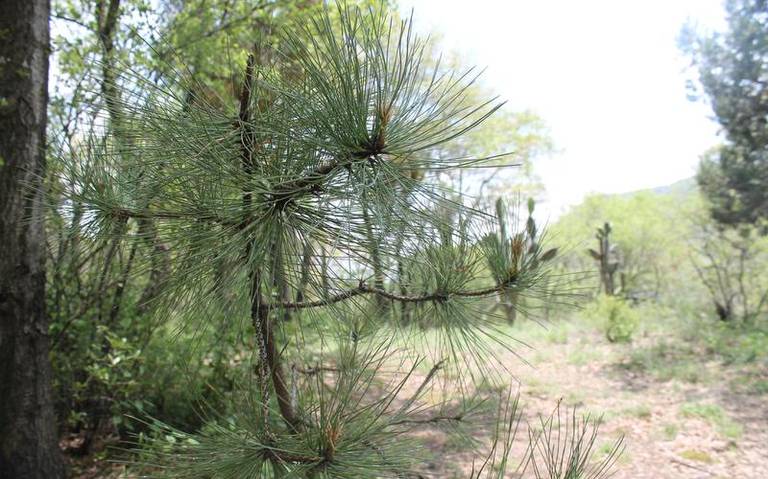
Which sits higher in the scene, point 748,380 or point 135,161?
point 135,161

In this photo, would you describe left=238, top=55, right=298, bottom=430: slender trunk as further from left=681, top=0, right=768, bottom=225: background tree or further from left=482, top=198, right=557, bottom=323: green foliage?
left=681, top=0, right=768, bottom=225: background tree

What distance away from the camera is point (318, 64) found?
897mm

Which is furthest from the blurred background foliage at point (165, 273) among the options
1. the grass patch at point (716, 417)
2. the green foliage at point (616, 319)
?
the grass patch at point (716, 417)

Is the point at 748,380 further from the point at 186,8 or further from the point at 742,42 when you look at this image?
the point at 186,8

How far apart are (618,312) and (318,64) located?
771 centimetres

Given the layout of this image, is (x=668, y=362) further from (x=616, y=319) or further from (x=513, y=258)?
(x=513, y=258)

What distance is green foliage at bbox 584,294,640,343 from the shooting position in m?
7.55

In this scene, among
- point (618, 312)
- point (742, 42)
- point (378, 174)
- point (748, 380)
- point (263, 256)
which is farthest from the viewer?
point (618, 312)

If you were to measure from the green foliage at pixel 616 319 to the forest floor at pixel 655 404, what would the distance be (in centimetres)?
15

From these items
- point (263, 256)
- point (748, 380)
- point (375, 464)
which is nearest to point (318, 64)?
point (263, 256)

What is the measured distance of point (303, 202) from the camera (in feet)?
3.25

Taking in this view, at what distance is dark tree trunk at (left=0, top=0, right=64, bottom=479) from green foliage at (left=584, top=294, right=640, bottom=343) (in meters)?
6.81

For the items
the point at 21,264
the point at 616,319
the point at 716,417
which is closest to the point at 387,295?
the point at 21,264

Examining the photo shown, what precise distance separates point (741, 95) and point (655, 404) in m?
4.33
